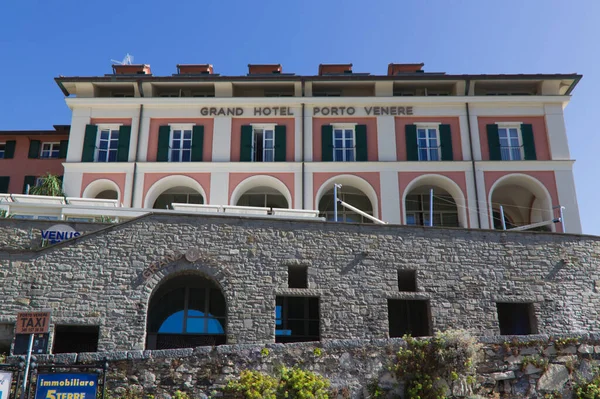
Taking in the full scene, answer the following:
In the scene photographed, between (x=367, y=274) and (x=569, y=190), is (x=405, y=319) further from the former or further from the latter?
(x=569, y=190)

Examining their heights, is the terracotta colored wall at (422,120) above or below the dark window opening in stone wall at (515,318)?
above

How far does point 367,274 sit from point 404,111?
12.5m

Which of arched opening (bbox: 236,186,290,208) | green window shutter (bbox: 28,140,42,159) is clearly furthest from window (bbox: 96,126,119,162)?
green window shutter (bbox: 28,140,42,159)

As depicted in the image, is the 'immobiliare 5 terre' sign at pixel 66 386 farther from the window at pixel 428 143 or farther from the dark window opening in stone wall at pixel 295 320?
the window at pixel 428 143

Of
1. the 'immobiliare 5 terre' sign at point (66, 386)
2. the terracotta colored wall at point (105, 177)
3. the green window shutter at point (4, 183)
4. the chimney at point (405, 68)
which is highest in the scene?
the chimney at point (405, 68)

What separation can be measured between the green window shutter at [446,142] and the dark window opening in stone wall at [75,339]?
16951mm

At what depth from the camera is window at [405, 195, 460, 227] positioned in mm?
29875

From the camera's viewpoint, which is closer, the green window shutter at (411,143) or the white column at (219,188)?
the white column at (219,188)

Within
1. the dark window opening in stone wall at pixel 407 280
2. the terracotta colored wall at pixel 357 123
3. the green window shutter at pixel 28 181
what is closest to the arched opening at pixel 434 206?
the terracotta colored wall at pixel 357 123

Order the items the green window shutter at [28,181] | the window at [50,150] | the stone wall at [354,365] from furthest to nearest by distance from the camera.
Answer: the window at [50,150] < the green window shutter at [28,181] < the stone wall at [354,365]

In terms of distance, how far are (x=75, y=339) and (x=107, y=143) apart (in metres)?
13.0

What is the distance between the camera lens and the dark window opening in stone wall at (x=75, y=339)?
18.6 metres

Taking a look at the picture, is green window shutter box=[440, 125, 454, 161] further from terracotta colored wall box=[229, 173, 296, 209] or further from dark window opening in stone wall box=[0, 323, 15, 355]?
dark window opening in stone wall box=[0, 323, 15, 355]

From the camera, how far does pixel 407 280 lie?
790 inches
